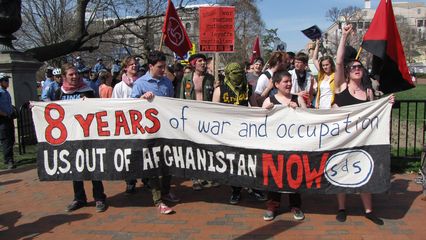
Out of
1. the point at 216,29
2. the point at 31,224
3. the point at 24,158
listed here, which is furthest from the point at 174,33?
the point at 31,224

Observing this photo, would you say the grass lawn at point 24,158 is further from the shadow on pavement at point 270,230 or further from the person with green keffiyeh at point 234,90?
the shadow on pavement at point 270,230

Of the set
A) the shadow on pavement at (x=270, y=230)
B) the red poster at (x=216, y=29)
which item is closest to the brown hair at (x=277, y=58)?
the shadow on pavement at (x=270, y=230)

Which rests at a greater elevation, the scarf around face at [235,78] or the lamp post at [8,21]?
the lamp post at [8,21]

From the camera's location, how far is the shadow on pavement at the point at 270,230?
14.3ft

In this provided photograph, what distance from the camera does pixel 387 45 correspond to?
5035 mm

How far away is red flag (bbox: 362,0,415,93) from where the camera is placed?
503 cm

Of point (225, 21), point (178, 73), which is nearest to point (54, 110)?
point (178, 73)

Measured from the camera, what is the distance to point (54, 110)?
5238 mm

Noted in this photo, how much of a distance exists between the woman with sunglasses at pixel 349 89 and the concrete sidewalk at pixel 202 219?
12 cm

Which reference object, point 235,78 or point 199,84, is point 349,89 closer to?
point 235,78

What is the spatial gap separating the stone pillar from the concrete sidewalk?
507cm

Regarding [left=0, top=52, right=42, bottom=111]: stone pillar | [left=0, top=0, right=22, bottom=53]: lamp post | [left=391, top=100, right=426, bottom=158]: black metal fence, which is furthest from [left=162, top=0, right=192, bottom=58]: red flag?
[left=0, top=0, right=22, bottom=53]: lamp post

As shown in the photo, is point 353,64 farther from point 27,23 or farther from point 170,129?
point 27,23

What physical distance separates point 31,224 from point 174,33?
4.47 metres
